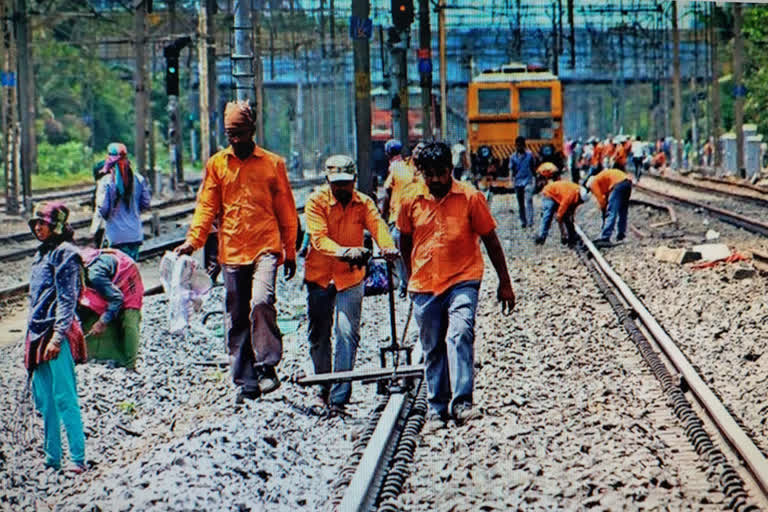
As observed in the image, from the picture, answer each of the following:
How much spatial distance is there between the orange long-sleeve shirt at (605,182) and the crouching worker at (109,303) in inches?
473

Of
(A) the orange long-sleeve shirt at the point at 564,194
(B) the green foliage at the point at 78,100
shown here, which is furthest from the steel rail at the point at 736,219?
(B) the green foliage at the point at 78,100

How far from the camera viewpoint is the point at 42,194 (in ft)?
153

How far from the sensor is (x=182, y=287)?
12.4 meters

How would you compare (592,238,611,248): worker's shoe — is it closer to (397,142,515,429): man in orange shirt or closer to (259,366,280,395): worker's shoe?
(259,366,280,395): worker's shoe

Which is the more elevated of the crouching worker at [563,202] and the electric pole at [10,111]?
the electric pole at [10,111]

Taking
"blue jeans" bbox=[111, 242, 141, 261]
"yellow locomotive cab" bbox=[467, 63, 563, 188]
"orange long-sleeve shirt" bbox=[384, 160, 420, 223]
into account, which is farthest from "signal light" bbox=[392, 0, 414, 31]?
"yellow locomotive cab" bbox=[467, 63, 563, 188]

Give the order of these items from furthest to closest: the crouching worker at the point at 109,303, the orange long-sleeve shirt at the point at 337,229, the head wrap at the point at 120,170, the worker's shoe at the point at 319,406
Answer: the head wrap at the point at 120,170, the crouching worker at the point at 109,303, the worker's shoe at the point at 319,406, the orange long-sleeve shirt at the point at 337,229

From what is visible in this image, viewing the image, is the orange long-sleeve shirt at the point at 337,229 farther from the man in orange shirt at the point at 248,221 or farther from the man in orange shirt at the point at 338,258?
the man in orange shirt at the point at 248,221

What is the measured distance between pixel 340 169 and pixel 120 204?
17.7 ft

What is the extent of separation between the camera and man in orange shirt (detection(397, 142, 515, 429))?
887 cm

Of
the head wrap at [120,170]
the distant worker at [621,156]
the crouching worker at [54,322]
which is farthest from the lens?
the distant worker at [621,156]

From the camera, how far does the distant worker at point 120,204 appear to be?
14203 millimetres

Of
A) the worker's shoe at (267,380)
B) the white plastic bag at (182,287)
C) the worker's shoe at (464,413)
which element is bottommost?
the worker's shoe at (464,413)

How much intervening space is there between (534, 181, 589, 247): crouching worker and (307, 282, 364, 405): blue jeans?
1249cm
